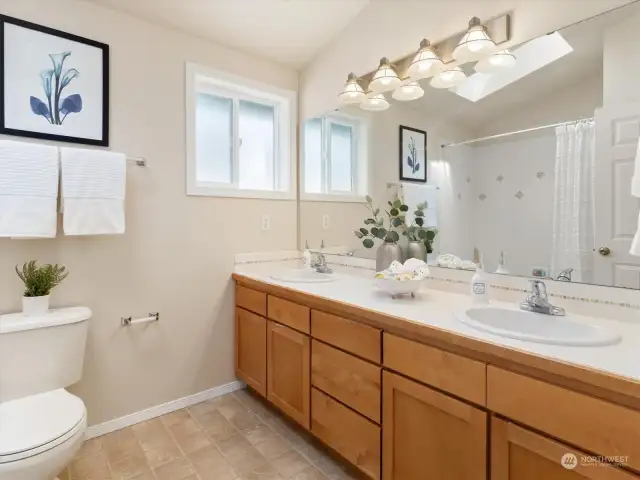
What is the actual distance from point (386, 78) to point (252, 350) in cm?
180

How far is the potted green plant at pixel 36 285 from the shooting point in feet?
5.58

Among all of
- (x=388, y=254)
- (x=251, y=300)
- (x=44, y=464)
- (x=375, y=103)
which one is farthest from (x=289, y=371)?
(x=375, y=103)

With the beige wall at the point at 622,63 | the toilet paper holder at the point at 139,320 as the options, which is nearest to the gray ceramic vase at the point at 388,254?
the beige wall at the point at 622,63

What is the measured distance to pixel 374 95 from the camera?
2219mm

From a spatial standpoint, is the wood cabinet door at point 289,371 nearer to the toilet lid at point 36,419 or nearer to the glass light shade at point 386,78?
the toilet lid at point 36,419

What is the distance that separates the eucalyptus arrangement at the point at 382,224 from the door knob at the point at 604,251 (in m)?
0.93

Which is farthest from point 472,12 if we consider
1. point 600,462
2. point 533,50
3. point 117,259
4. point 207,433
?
point 207,433

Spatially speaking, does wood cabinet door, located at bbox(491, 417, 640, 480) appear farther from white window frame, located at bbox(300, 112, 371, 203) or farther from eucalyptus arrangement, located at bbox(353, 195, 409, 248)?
white window frame, located at bbox(300, 112, 371, 203)

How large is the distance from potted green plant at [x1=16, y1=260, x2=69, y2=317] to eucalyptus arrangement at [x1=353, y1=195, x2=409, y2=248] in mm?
1672

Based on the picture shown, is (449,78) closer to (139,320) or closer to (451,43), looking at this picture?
(451,43)

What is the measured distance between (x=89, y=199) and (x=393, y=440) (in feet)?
5.78

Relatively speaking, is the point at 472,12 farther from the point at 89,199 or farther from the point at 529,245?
the point at 89,199

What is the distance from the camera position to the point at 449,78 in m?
1.84

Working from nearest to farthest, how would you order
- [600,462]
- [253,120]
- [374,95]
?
[600,462] → [374,95] → [253,120]
